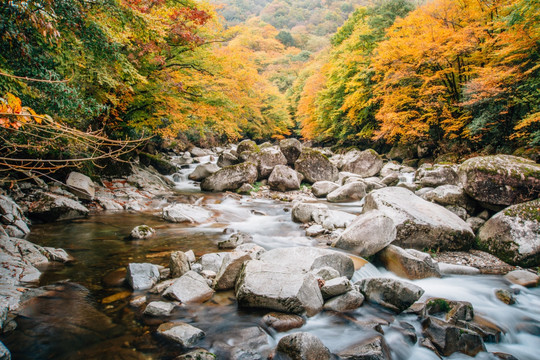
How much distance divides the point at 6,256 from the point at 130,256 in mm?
1742

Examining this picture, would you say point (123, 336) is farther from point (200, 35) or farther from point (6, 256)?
point (200, 35)

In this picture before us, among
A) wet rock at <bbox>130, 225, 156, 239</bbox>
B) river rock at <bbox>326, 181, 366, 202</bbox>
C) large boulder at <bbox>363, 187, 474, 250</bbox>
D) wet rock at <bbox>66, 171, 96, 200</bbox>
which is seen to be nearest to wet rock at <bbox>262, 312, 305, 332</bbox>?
large boulder at <bbox>363, 187, 474, 250</bbox>

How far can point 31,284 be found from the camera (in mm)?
3643

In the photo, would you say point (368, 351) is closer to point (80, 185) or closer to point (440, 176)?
point (440, 176)

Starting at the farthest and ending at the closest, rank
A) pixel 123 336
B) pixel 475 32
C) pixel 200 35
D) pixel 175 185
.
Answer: pixel 175 185 → pixel 475 32 → pixel 200 35 → pixel 123 336

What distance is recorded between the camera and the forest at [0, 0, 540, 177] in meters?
4.48

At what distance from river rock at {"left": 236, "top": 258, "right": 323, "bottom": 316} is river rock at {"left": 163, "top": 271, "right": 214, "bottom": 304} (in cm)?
51

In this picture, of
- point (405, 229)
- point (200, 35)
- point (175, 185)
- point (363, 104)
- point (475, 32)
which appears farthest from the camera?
point (363, 104)

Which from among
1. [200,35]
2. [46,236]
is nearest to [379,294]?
[46,236]

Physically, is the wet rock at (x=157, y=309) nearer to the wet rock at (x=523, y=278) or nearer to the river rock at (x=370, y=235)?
the river rock at (x=370, y=235)

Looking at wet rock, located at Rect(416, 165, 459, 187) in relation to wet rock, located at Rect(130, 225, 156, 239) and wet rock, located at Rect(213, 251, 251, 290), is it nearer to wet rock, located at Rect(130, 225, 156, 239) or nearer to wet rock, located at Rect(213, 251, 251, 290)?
wet rock, located at Rect(213, 251, 251, 290)

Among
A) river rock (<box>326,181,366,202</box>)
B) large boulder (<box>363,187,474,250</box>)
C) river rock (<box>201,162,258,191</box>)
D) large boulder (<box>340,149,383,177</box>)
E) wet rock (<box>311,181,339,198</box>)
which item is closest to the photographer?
large boulder (<box>363,187,474,250</box>)

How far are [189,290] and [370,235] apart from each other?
3.41 m

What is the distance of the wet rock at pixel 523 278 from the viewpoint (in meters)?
4.51
